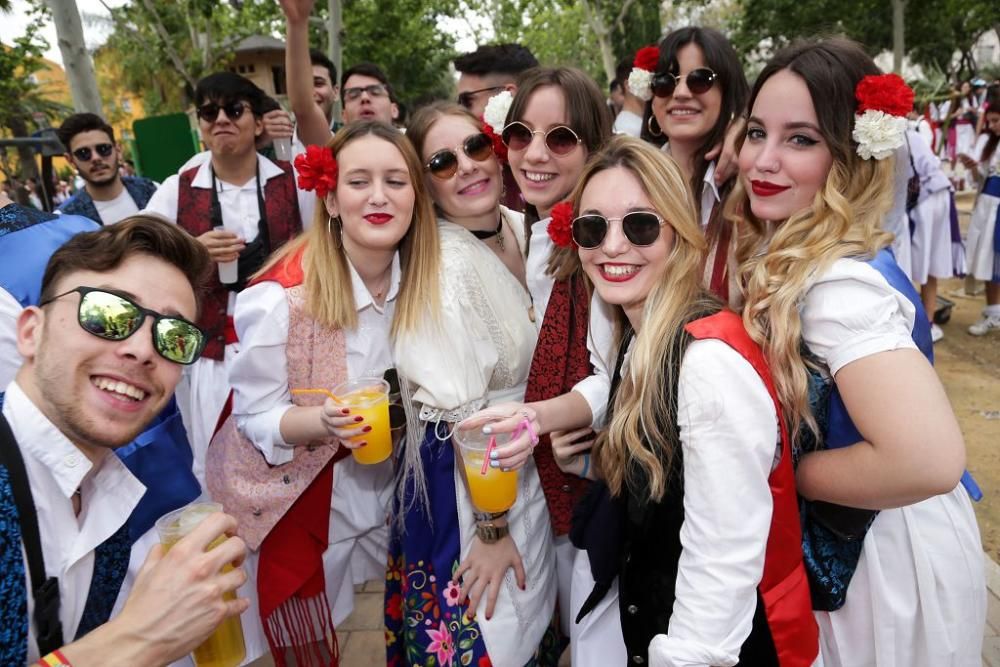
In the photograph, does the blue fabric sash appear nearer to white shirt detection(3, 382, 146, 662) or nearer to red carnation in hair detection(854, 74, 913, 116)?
red carnation in hair detection(854, 74, 913, 116)

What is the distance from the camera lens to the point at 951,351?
6.43 metres

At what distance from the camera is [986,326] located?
22.1 feet

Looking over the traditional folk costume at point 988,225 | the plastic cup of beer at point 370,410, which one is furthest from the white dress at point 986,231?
the plastic cup of beer at point 370,410

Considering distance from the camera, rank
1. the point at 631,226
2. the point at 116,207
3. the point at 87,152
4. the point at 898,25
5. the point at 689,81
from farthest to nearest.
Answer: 1. the point at 898,25
2. the point at 116,207
3. the point at 87,152
4. the point at 689,81
5. the point at 631,226

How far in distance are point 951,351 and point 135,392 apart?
24.4ft

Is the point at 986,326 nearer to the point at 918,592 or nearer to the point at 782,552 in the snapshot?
the point at 918,592

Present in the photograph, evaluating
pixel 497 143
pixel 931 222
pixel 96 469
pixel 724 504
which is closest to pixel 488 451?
pixel 724 504

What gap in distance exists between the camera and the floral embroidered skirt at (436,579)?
2139 mm

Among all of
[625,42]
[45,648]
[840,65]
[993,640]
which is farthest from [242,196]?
[625,42]

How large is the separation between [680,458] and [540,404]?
0.58m

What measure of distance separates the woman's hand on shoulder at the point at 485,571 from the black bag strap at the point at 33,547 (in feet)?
3.87

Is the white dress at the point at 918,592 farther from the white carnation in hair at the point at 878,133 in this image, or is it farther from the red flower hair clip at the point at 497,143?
the red flower hair clip at the point at 497,143

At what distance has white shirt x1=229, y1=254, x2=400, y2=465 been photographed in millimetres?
2225

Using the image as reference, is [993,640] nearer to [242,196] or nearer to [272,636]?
[272,636]
